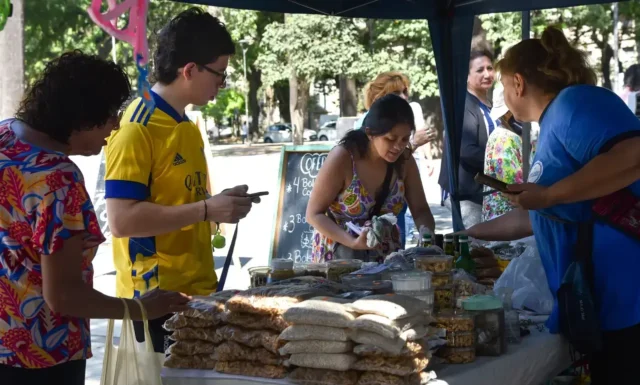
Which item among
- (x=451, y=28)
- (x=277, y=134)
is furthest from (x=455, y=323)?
(x=277, y=134)

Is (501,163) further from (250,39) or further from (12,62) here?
(250,39)

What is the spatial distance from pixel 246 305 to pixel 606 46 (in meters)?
31.7

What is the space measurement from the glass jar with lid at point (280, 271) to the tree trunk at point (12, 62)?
7314 mm

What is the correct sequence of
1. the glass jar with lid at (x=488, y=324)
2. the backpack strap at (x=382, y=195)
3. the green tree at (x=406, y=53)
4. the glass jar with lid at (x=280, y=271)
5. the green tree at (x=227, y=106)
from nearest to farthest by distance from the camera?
1. the glass jar with lid at (x=488, y=324)
2. the glass jar with lid at (x=280, y=271)
3. the backpack strap at (x=382, y=195)
4. the green tree at (x=406, y=53)
5. the green tree at (x=227, y=106)

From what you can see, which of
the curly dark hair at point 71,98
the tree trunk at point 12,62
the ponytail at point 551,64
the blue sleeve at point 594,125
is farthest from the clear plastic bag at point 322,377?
the tree trunk at point 12,62

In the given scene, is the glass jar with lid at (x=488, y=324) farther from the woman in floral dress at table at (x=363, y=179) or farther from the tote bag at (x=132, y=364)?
the woman in floral dress at table at (x=363, y=179)

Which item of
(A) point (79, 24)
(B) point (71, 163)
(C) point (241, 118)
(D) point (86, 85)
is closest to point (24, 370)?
(B) point (71, 163)

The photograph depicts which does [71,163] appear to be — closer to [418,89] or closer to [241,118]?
[418,89]

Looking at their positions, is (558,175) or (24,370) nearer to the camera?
(24,370)

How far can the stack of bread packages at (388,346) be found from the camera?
2.34 metres

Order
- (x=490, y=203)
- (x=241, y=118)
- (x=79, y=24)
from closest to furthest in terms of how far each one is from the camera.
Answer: (x=490, y=203) → (x=79, y=24) → (x=241, y=118)

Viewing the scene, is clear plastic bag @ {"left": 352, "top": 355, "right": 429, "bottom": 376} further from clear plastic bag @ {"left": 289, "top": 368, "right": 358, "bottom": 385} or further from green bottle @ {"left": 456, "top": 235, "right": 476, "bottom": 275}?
green bottle @ {"left": 456, "top": 235, "right": 476, "bottom": 275}

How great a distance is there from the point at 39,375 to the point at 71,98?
77 cm

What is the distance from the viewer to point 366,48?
2847cm
